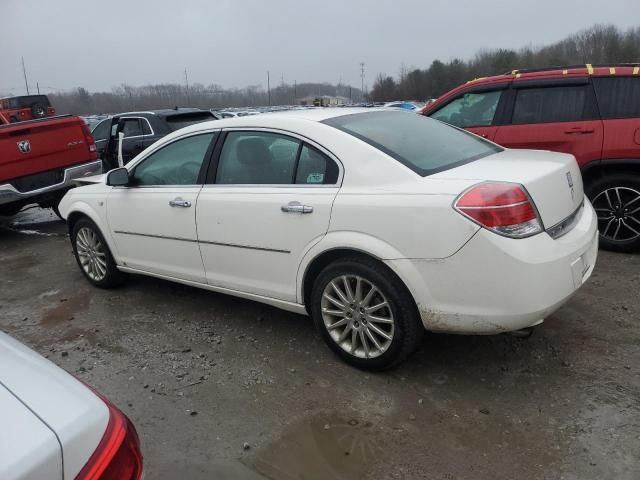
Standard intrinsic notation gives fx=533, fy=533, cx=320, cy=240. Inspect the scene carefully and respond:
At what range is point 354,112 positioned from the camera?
380 cm

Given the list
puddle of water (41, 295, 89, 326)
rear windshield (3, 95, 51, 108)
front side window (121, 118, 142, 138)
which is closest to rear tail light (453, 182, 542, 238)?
puddle of water (41, 295, 89, 326)

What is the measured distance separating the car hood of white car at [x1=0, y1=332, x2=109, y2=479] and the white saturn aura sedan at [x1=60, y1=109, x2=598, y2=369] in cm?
176

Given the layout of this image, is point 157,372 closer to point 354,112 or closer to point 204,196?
point 204,196

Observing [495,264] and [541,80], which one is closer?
[495,264]

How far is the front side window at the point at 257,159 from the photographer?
346cm

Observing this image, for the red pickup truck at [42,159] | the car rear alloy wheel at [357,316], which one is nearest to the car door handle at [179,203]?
the car rear alloy wheel at [357,316]

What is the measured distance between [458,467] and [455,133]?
2.33m

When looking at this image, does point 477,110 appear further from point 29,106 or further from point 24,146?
point 29,106

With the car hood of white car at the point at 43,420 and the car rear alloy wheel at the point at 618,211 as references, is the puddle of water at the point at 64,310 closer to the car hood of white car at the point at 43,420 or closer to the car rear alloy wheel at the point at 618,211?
the car hood of white car at the point at 43,420

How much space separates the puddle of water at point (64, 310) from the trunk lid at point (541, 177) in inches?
132

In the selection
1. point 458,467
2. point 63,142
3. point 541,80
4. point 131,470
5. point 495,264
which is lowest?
point 458,467

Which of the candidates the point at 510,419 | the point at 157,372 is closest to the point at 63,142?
the point at 157,372

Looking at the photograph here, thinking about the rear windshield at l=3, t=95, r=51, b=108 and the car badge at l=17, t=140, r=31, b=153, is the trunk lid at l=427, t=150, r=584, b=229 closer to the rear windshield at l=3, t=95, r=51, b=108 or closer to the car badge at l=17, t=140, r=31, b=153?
the car badge at l=17, t=140, r=31, b=153

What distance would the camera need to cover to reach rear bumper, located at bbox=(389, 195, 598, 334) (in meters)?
2.64
